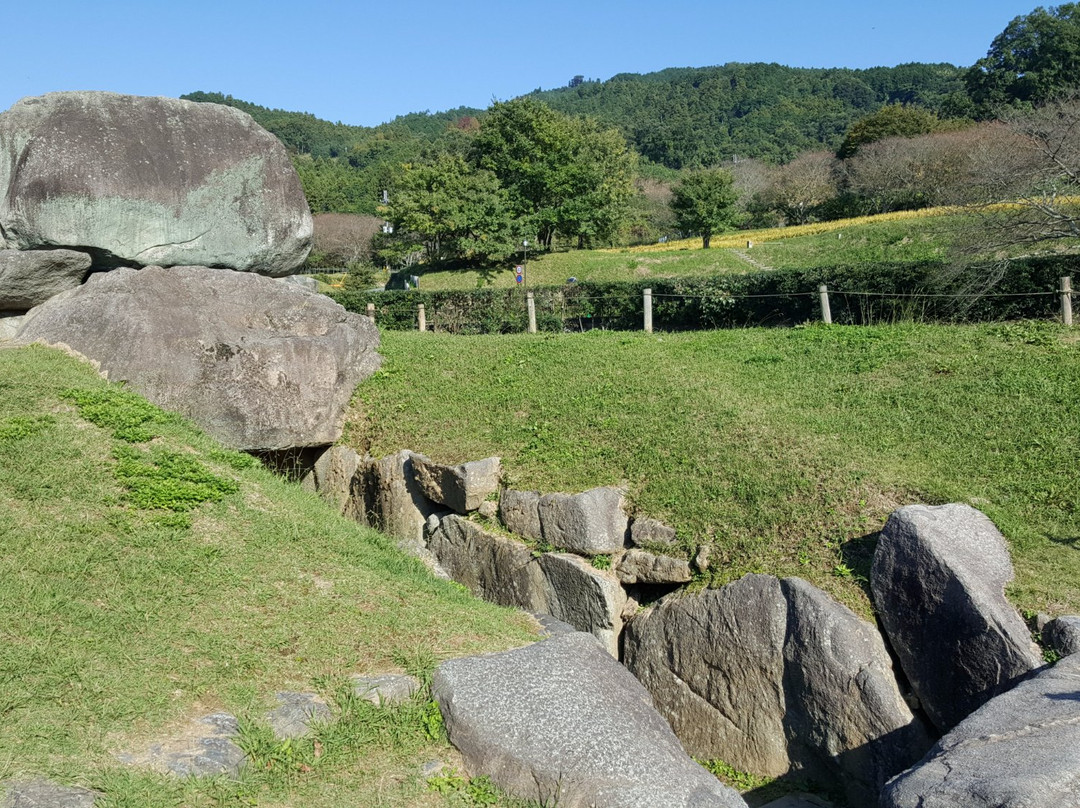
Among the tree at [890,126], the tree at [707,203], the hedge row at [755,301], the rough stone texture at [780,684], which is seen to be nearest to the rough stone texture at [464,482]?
the rough stone texture at [780,684]

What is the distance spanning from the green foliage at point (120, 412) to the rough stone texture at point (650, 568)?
5.78m

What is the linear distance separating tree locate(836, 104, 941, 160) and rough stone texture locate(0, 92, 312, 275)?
152ft

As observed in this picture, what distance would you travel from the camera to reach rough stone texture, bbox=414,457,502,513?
456 inches

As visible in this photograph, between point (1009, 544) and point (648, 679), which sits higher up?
point (1009, 544)

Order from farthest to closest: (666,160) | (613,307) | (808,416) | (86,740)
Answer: (666,160) → (613,307) → (808,416) → (86,740)

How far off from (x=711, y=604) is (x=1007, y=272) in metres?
10.8

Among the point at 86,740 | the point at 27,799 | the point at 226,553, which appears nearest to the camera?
the point at 27,799

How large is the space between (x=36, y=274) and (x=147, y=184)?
2.07 metres

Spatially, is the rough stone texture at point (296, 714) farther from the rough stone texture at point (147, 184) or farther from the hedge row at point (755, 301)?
the hedge row at point (755, 301)

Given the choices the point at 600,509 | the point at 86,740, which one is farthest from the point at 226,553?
the point at 600,509

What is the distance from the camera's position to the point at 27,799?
200 inches

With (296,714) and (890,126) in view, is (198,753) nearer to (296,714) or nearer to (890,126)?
(296,714)

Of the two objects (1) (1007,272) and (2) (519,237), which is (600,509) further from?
(2) (519,237)

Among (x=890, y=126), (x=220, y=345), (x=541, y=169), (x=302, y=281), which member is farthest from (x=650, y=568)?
(x=890, y=126)
